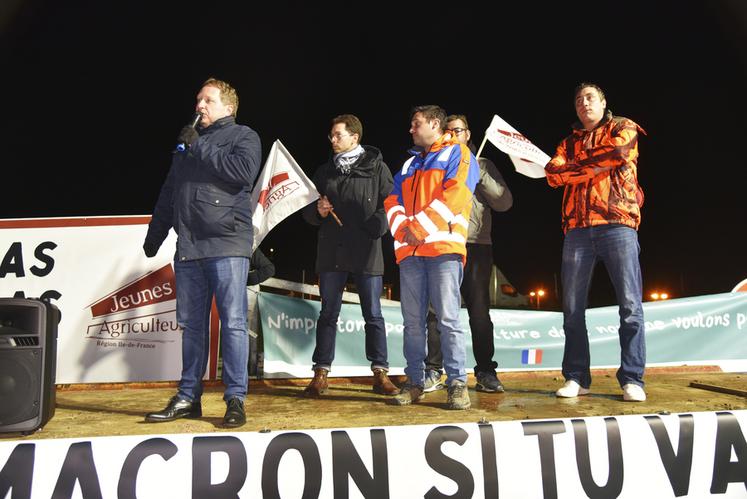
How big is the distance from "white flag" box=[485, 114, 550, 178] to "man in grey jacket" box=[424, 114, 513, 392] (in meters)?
0.81

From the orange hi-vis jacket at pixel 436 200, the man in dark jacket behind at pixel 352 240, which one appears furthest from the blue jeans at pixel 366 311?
the orange hi-vis jacket at pixel 436 200

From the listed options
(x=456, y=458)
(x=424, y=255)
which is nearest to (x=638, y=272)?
(x=424, y=255)

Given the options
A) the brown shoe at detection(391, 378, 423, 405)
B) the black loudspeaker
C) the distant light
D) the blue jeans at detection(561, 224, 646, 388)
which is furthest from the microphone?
the distant light

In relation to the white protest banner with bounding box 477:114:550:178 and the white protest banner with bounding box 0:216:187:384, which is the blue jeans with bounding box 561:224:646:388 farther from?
the white protest banner with bounding box 0:216:187:384

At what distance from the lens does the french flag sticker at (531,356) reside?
5602 mm

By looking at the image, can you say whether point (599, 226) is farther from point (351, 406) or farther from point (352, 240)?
point (351, 406)

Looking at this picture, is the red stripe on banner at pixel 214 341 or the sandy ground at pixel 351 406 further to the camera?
the red stripe on banner at pixel 214 341

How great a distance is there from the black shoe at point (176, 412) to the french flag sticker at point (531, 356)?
3639mm

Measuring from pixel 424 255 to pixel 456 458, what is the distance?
4.23 ft

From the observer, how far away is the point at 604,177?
11.4ft

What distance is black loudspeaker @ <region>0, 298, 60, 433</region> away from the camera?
8.15ft

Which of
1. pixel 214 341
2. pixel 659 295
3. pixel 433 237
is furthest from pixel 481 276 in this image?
pixel 659 295

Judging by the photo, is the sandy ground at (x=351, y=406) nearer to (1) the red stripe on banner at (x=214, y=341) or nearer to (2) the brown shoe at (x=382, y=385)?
(2) the brown shoe at (x=382, y=385)

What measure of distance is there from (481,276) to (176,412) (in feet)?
7.34
